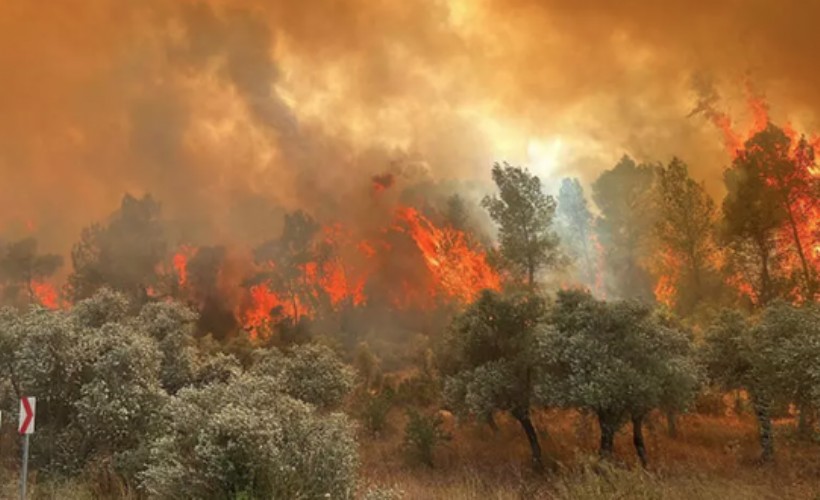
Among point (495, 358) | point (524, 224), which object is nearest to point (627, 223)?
point (524, 224)

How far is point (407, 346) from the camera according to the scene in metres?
87.1

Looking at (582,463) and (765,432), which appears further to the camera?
(765,432)

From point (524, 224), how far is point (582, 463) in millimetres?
39029

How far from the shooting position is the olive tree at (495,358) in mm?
31922

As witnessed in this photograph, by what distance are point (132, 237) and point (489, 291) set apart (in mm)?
89926

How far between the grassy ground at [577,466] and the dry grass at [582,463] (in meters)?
0.05

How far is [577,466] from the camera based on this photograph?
22062 mm

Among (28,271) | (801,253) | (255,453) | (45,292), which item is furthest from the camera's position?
(45,292)

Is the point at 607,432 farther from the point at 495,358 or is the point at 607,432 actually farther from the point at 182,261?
the point at 182,261

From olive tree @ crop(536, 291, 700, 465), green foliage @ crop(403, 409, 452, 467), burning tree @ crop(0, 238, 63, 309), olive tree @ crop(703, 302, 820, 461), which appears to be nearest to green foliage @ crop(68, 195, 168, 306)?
Answer: burning tree @ crop(0, 238, 63, 309)

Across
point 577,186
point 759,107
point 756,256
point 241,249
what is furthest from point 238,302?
point 759,107

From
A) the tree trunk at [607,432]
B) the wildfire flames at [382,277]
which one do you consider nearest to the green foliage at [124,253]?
the wildfire flames at [382,277]

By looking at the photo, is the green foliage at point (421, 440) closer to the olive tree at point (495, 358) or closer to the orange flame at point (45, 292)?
the olive tree at point (495, 358)

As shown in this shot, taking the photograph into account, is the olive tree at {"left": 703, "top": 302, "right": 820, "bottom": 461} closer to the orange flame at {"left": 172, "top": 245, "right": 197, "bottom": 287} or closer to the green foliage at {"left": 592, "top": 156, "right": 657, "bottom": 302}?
the green foliage at {"left": 592, "top": 156, "right": 657, "bottom": 302}
